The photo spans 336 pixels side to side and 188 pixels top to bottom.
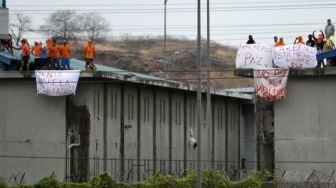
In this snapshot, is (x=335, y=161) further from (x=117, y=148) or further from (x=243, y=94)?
(x=243, y=94)

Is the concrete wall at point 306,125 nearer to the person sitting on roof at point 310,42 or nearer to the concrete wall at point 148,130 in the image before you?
the person sitting on roof at point 310,42

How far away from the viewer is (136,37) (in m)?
142

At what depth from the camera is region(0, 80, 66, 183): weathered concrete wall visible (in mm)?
35719

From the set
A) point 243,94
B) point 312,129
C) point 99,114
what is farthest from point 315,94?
point 243,94

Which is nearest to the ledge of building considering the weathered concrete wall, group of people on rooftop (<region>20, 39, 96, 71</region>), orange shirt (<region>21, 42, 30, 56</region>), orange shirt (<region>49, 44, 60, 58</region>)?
group of people on rooftop (<region>20, 39, 96, 71</region>)

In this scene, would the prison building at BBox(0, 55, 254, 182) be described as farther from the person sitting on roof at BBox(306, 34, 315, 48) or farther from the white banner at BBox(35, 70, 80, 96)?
the person sitting on roof at BBox(306, 34, 315, 48)

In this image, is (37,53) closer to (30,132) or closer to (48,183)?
(30,132)

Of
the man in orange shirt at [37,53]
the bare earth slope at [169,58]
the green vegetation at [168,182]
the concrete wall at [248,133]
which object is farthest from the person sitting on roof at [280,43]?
the bare earth slope at [169,58]

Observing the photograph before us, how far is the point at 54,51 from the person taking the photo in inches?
1442

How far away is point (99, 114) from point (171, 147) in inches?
302

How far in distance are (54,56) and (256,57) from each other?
833cm

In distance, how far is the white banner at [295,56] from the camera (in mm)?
33594

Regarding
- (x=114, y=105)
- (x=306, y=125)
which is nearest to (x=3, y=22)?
(x=114, y=105)

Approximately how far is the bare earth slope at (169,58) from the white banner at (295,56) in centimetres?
6363
